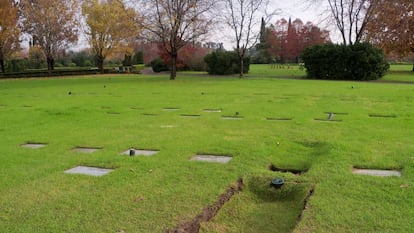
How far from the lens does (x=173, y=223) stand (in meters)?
2.75

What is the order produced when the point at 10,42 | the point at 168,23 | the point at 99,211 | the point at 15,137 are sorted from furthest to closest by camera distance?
the point at 10,42
the point at 168,23
the point at 15,137
the point at 99,211

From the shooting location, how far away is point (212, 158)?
14.9ft

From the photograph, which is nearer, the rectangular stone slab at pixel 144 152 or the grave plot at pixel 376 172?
the grave plot at pixel 376 172

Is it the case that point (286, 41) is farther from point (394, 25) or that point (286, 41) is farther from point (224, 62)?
point (394, 25)

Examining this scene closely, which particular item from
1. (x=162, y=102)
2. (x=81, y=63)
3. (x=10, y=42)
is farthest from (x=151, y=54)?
(x=162, y=102)

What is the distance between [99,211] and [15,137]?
12.6ft

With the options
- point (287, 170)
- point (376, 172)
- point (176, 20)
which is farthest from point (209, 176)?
point (176, 20)

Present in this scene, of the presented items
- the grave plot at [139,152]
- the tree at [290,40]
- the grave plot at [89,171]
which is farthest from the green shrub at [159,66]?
the grave plot at [89,171]

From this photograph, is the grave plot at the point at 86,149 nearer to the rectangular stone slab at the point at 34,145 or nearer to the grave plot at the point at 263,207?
the rectangular stone slab at the point at 34,145

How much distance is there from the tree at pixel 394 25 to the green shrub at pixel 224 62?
10.5 metres

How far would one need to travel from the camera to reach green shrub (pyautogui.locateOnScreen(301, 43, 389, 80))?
22.4 meters

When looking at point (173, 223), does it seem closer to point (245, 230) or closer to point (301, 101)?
point (245, 230)

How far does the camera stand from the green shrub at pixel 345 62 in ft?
73.6

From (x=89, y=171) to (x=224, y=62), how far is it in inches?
1070
